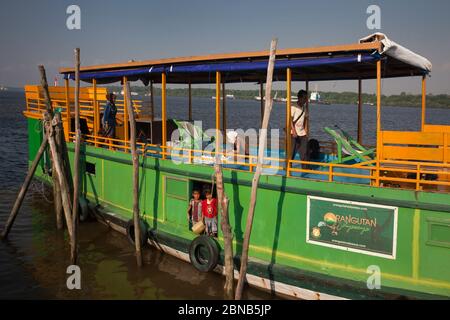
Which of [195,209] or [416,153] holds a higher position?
[416,153]

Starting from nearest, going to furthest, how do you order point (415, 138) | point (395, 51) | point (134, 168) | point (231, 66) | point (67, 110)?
point (415, 138) < point (395, 51) < point (231, 66) < point (134, 168) < point (67, 110)

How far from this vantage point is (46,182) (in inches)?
661

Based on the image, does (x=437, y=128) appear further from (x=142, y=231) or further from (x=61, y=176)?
(x=61, y=176)

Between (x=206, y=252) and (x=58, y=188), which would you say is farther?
(x=58, y=188)

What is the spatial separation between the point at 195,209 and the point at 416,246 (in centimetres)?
464

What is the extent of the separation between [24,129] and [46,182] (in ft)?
98.7

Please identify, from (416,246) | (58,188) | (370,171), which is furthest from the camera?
(58,188)

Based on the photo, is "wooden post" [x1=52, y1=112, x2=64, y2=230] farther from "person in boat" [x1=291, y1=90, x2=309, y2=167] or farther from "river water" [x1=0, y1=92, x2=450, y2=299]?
"person in boat" [x1=291, y1=90, x2=309, y2=167]

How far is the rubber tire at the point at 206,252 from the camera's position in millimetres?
9562

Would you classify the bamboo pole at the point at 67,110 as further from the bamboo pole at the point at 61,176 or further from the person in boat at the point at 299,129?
the person in boat at the point at 299,129

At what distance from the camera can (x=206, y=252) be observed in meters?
9.88

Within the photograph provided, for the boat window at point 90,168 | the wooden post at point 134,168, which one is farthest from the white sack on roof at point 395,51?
the boat window at point 90,168

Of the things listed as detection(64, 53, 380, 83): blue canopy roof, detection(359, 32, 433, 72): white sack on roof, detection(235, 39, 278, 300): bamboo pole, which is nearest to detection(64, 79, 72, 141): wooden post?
detection(64, 53, 380, 83): blue canopy roof

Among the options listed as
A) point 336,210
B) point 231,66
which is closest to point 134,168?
point 231,66
